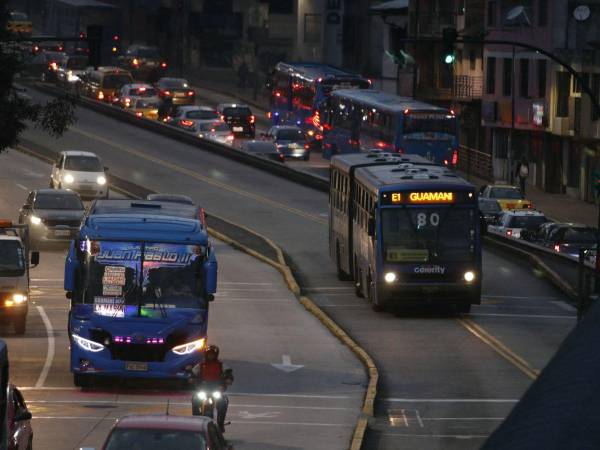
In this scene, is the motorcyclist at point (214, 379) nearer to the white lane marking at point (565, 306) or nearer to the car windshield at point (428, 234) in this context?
the car windshield at point (428, 234)

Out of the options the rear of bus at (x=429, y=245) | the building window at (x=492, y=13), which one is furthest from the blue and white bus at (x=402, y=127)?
the rear of bus at (x=429, y=245)

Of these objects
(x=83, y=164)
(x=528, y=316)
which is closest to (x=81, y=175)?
(x=83, y=164)

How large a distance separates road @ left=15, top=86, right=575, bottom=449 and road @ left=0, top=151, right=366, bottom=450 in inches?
31.4

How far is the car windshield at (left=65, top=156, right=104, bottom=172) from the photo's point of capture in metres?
61.1

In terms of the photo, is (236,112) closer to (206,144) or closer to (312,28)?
(206,144)

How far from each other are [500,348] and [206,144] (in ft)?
147

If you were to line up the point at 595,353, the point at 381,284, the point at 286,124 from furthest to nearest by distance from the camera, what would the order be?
the point at 286,124, the point at 381,284, the point at 595,353

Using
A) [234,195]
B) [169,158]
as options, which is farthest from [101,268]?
[169,158]

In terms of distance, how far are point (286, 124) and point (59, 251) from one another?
4509 cm

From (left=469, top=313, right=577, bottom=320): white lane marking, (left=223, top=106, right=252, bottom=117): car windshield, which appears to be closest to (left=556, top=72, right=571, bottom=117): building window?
(left=223, top=106, right=252, bottom=117): car windshield

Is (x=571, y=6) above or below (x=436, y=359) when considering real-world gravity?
above

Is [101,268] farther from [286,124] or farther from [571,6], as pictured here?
[286,124]

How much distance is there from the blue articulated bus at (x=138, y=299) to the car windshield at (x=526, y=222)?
3005cm

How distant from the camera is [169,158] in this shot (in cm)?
7581
